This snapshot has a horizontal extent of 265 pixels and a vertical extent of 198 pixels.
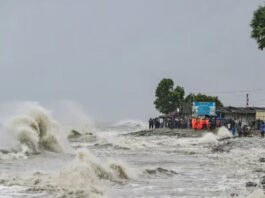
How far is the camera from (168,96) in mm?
84000

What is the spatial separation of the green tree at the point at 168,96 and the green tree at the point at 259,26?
5484 centimetres

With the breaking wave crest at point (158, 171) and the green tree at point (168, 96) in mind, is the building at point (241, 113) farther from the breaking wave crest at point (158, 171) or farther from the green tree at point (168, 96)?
the breaking wave crest at point (158, 171)

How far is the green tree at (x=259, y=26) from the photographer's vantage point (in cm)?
2816

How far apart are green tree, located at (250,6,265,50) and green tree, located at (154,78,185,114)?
5484 centimetres

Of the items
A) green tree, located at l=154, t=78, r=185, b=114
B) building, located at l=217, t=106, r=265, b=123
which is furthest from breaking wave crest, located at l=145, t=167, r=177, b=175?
green tree, located at l=154, t=78, r=185, b=114

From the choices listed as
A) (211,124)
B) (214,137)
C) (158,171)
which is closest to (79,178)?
(158,171)

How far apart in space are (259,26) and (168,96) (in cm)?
5571

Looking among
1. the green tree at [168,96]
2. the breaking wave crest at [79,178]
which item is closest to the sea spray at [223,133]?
the breaking wave crest at [79,178]

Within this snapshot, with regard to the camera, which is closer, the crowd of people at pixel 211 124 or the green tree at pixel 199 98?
the crowd of people at pixel 211 124

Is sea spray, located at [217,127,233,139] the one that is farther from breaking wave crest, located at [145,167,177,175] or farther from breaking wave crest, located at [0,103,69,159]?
breaking wave crest, located at [145,167,177,175]

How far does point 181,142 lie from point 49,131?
385 inches

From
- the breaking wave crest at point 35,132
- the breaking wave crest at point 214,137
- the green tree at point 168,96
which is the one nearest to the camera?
the breaking wave crest at point 35,132

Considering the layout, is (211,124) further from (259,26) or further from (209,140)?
(259,26)

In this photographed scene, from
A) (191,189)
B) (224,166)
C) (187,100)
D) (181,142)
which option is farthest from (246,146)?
(187,100)
